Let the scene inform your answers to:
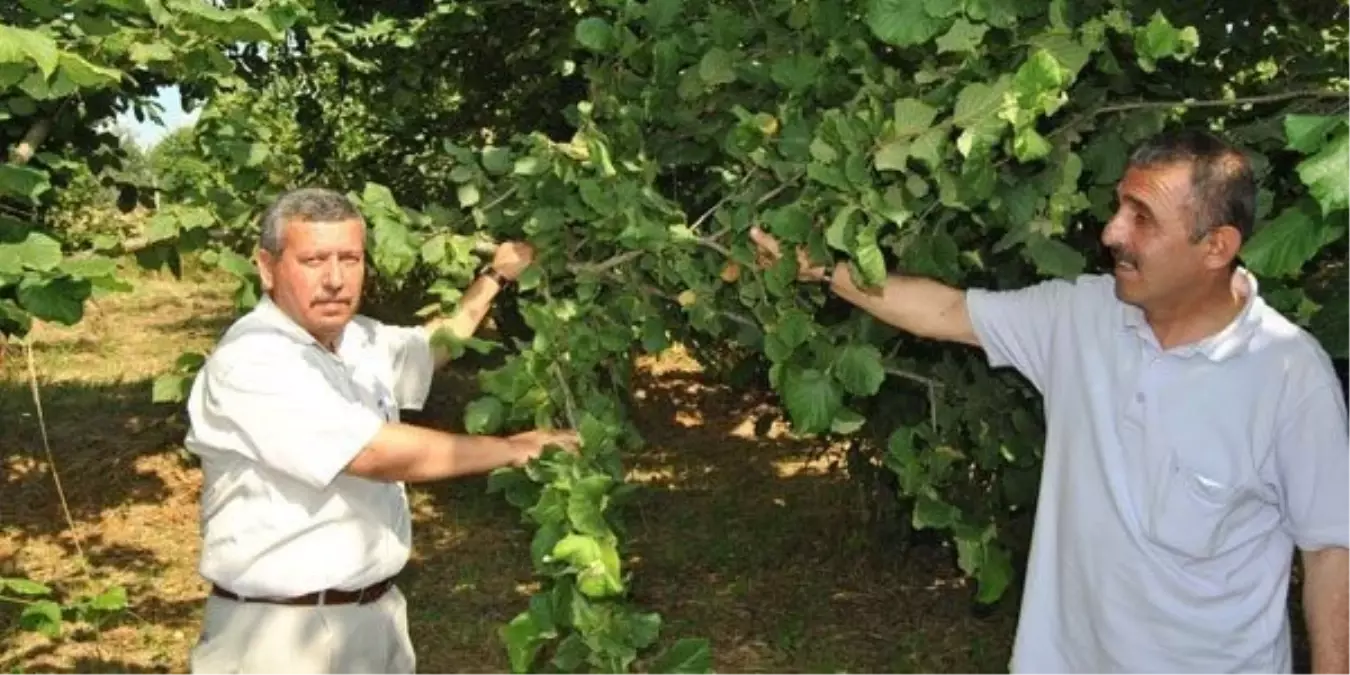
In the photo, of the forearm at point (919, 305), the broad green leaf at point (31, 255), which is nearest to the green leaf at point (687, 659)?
the forearm at point (919, 305)

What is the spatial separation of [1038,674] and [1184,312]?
0.80 m

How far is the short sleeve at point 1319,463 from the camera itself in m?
2.74

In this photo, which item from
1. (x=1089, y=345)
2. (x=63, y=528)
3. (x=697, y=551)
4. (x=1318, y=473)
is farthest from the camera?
(x=63, y=528)

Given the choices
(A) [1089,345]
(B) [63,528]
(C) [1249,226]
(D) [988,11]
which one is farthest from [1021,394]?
(B) [63,528]

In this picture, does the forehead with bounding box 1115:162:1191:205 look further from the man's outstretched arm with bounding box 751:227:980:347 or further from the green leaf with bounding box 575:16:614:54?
the green leaf with bounding box 575:16:614:54

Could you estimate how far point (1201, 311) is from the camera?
9.41 ft

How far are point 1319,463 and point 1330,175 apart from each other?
0.85m

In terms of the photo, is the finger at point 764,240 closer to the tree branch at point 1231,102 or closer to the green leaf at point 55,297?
the tree branch at point 1231,102

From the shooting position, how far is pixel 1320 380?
2.76m

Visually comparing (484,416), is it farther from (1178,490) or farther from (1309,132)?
(1309,132)

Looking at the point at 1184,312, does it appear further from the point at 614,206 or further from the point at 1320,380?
the point at 614,206

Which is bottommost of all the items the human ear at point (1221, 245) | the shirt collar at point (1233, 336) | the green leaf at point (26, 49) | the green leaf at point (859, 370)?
the green leaf at point (859, 370)

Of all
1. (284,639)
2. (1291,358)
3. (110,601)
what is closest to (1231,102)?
(1291,358)

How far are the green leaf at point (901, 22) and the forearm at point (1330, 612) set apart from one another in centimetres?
121
